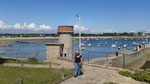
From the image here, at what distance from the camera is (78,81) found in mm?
10375

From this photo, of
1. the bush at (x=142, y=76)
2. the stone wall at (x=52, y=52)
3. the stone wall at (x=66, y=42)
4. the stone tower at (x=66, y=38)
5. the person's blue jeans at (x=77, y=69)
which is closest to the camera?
the bush at (x=142, y=76)

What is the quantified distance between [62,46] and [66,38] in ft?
4.07

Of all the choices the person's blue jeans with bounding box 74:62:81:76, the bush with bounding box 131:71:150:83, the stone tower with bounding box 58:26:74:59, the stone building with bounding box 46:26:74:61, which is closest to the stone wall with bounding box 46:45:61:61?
the stone building with bounding box 46:26:74:61

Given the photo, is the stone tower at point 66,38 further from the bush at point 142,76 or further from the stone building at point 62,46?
the bush at point 142,76

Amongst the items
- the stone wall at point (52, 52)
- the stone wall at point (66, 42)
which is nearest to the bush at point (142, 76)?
the stone wall at point (66, 42)

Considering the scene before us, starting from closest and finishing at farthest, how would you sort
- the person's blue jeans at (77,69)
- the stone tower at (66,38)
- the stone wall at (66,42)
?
the person's blue jeans at (77,69) → the stone tower at (66,38) → the stone wall at (66,42)

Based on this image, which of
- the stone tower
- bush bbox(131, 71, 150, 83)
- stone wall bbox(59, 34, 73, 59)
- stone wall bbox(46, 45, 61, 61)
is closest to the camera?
bush bbox(131, 71, 150, 83)

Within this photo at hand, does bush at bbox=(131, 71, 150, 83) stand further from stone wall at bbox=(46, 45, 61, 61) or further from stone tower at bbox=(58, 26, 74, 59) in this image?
stone wall at bbox=(46, 45, 61, 61)

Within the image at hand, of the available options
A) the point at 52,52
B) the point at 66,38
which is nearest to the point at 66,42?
the point at 66,38

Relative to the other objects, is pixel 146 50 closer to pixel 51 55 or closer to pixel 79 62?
pixel 51 55

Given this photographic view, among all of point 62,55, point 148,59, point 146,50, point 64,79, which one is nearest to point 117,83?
point 64,79

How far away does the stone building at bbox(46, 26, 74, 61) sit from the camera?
19.9m

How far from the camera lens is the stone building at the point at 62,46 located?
19.9 meters

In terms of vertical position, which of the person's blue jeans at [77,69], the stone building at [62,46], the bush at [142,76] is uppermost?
the stone building at [62,46]
